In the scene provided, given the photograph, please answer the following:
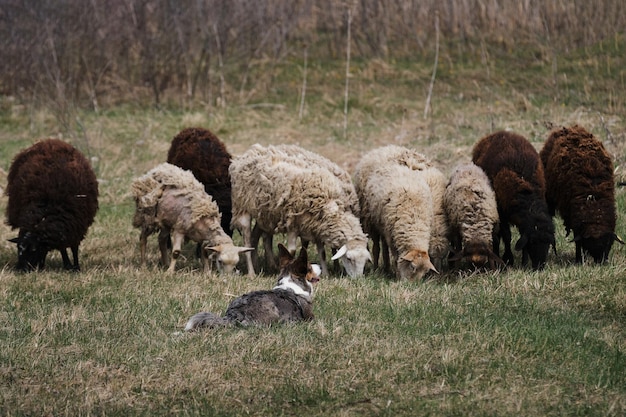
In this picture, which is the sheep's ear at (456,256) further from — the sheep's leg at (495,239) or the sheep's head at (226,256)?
the sheep's head at (226,256)

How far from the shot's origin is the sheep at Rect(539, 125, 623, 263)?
9.94 m

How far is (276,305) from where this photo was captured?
24.3ft

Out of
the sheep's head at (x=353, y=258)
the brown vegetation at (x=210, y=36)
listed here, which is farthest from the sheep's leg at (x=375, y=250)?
the brown vegetation at (x=210, y=36)

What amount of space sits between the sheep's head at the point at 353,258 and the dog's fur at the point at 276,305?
2.17 m

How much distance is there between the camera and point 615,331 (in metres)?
7.27

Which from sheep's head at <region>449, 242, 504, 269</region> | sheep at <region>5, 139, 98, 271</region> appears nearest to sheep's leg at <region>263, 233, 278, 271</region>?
sheep at <region>5, 139, 98, 271</region>

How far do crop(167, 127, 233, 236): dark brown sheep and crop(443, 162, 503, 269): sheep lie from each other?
10.3ft

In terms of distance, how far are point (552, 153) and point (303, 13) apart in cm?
1588

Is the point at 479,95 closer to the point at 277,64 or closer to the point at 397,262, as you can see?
the point at 277,64

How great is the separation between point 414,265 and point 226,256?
2.32 meters

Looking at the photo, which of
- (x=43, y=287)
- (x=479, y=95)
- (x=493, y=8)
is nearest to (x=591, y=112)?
(x=479, y=95)

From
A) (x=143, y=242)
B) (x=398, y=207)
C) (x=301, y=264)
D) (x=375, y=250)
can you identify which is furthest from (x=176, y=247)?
(x=301, y=264)

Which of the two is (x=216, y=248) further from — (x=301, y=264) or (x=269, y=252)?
(x=301, y=264)

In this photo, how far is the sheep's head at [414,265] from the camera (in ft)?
32.0
